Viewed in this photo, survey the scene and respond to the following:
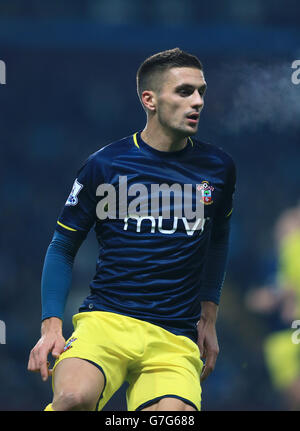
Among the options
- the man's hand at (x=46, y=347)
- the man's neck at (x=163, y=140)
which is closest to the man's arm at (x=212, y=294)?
the man's neck at (x=163, y=140)

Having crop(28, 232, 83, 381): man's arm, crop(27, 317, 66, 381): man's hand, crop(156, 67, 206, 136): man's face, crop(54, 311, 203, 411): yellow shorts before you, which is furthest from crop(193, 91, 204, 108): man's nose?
crop(27, 317, 66, 381): man's hand

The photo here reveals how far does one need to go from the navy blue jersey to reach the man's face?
15cm

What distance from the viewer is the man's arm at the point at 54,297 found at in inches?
111

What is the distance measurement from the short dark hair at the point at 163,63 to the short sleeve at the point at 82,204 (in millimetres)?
393

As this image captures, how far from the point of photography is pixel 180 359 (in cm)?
289

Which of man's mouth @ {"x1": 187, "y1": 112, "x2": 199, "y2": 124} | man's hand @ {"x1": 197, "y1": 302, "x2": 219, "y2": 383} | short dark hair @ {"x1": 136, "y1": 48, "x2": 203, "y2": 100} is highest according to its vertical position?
short dark hair @ {"x1": 136, "y1": 48, "x2": 203, "y2": 100}

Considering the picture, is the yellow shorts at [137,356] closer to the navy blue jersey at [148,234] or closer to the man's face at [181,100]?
the navy blue jersey at [148,234]

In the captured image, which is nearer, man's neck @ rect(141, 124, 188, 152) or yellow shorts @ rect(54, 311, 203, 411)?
yellow shorts @ rect(54, 311, 203, 411)

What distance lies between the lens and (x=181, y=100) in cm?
304

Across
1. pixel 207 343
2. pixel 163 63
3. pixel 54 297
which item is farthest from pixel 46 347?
pixel 163 63

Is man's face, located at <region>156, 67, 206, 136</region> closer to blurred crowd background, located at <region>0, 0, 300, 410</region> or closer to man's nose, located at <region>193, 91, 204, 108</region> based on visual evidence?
man's nose, located at <region>193, 91, 204, 108</region>

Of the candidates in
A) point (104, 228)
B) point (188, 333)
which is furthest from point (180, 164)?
point (188, 333)

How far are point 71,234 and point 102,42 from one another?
6901 mm

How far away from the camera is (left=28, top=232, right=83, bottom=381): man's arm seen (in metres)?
2.81
